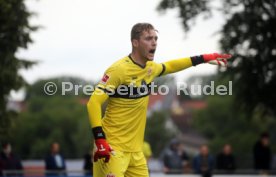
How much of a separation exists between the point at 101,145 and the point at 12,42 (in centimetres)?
1565

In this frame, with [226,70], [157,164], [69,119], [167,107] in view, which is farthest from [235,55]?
[167,107]

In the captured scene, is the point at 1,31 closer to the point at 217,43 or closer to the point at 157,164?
the point at 157,164

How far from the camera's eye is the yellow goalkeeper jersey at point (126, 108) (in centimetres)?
887

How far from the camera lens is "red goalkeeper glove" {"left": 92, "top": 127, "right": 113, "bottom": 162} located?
28.0ft

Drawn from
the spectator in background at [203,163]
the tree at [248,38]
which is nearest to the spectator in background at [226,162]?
the spectator in background at [203,163]

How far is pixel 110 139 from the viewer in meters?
8.93

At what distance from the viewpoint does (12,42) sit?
23.7 m

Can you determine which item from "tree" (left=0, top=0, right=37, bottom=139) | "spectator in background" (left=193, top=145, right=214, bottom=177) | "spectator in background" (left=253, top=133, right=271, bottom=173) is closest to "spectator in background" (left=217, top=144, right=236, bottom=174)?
"spectator in background" (left=253, top=133, right=271, bottom=173)

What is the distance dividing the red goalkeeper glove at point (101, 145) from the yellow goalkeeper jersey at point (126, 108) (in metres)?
0.33

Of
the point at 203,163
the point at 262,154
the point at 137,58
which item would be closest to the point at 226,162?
the point at 262,154

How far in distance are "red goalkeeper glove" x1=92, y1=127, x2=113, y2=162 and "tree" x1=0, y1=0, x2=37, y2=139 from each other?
13595 millimetres

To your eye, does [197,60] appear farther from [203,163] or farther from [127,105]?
[203,163]

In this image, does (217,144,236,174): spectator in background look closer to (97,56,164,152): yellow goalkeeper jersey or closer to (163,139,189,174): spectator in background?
(163,139,189,174): spectator in background

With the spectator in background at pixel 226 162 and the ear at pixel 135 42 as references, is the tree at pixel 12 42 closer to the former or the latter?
the spectator in background at pixel 226 162
